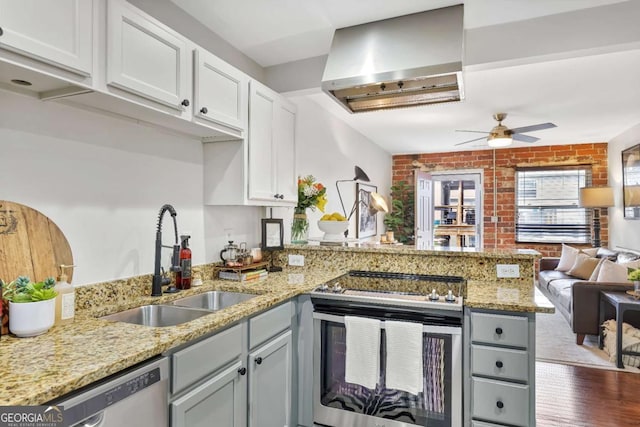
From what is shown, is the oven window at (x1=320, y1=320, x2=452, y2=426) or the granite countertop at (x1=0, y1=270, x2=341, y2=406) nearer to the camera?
the granite countertop at (x1=0, y1=270, x2=341, y2=406)

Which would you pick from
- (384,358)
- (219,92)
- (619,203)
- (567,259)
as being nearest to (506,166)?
(619,203)

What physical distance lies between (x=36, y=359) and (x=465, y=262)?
222 centimetres

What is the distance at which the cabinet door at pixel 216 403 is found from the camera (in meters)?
1.35

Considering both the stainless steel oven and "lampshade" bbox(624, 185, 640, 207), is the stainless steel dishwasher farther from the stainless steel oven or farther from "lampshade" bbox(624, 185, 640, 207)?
"lampshade" bbox(624, 185, 640, 207)

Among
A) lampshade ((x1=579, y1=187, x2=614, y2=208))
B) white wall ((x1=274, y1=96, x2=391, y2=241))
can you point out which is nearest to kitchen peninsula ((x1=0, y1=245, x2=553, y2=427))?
white wall ((x1=274, y1=96, x2=391, y2=241))

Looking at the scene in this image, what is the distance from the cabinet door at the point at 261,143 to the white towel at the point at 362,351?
3.29ft

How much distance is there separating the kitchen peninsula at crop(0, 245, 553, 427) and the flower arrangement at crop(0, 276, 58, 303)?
5.3 inches

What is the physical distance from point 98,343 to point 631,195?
6262mm

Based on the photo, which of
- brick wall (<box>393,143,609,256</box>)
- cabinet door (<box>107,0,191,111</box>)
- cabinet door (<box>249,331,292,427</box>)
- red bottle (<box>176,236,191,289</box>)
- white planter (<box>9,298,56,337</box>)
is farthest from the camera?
brick wall (<box>393,143,609,256</box>)

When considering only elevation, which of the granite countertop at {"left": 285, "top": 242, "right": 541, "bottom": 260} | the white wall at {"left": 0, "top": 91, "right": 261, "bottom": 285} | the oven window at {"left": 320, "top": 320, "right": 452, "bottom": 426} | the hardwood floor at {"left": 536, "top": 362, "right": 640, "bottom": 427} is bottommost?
the hardwood floor at {"left": 536, "top": 362, "right": 640, "bottom": 427}

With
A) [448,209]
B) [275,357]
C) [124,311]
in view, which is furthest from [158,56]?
[448,209]

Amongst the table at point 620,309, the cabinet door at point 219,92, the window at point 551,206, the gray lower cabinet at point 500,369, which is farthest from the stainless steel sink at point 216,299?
the window at point 551,206

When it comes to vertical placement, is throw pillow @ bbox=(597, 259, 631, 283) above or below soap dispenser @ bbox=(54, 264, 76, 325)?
below

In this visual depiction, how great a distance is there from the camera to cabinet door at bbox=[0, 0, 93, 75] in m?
1.16
